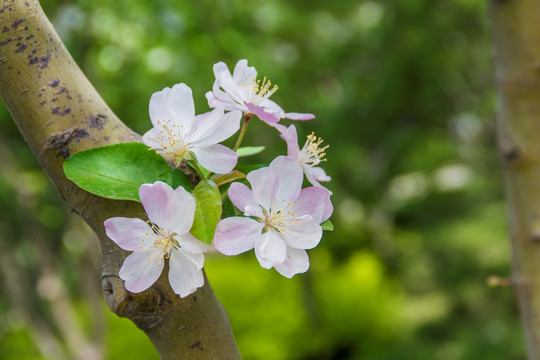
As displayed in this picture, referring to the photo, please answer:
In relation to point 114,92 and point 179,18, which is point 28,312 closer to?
point 114,92

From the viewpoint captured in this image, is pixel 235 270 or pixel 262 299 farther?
pixel 235 270

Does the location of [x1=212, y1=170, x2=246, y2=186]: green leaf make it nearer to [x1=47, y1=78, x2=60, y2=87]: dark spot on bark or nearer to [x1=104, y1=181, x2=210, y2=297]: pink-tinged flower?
[x1=104, y1=181, x2=210, y2=297]: pink-tinged flower

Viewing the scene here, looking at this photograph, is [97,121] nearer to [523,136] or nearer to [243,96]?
[243,96]

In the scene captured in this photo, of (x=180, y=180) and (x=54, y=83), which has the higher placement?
(x=54, y=83)

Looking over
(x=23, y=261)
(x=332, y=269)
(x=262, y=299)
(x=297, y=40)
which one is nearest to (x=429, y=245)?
(x=332, y=269)

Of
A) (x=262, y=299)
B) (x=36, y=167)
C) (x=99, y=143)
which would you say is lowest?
(x=262, y=299)

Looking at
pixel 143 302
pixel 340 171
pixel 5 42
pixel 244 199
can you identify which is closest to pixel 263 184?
pixel 244 199
